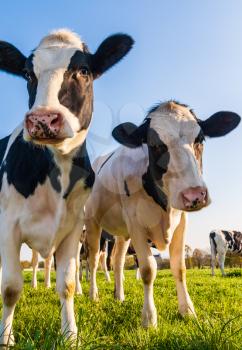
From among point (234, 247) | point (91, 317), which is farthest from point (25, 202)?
point (234, 247)

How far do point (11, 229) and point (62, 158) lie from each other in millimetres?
858

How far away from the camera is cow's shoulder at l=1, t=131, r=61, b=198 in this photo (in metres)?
4.28

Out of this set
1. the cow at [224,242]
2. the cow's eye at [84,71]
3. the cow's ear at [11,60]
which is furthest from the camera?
the cow at [224,242]

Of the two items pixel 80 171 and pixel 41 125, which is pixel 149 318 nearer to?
pixel 80 171

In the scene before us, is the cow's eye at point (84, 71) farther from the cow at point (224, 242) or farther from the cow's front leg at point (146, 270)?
the cow at point (224, 242)

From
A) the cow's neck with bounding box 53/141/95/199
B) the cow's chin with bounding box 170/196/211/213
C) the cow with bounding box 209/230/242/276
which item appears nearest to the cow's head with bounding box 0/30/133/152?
the cow's neck with bounding box 53/141/95/199

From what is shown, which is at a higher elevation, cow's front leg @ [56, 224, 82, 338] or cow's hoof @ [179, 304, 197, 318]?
cow's front leg @ [56, 224, 82, 338]

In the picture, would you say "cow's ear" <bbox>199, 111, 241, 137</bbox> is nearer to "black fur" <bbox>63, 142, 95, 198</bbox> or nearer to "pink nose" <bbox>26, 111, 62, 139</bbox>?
"black fur" <bbox>63, 142, 95, 198</bbox>

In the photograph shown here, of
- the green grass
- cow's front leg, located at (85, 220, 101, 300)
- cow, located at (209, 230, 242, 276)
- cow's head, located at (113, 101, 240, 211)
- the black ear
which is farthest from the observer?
cow, located at (209, 230, 242, 276)

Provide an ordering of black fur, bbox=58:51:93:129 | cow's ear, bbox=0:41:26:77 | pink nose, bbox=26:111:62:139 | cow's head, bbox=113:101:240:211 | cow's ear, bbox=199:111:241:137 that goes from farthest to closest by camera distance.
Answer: cow's ear, bbox=199:111:241:137, cow's ear, bbox=0:41:26:77, cow's head, bbox=113:101:240:211, black fur, bbox=58:51:93:129, pink nose, bbox=26:111:62:139

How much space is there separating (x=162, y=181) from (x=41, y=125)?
223 centimetres

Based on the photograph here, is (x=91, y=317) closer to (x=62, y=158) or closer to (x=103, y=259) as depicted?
(x=62, y=158)

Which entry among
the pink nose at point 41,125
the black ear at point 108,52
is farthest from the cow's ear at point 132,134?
the pink nose at point 41,125

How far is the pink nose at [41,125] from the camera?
3.52 m
